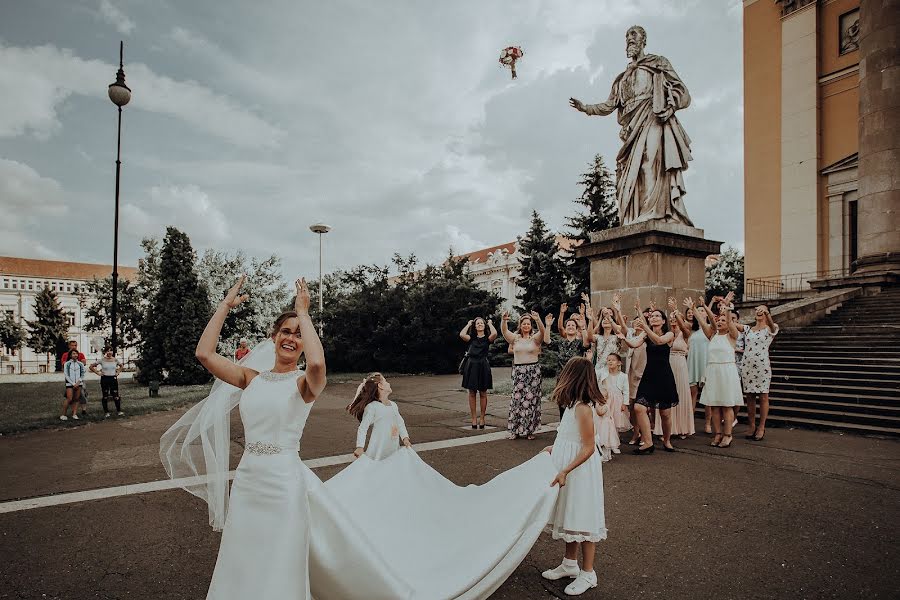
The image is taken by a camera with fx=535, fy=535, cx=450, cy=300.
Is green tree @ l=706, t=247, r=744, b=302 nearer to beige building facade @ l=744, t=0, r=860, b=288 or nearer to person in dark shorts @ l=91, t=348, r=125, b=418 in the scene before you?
beige building facade @ l=744, t=0, r=860, b=288

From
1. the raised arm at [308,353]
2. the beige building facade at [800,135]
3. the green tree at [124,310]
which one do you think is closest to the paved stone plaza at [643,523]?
the raised arm at [308,353]

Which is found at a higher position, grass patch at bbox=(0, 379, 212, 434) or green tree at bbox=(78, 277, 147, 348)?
green tree at bbox=(78, 277, 147, 348)

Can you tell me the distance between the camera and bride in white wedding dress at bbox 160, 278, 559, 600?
106 inches

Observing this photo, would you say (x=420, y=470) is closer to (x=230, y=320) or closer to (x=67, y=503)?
(x=67, y=503)

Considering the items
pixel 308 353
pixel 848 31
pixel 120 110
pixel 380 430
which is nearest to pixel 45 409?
pixel 120 110

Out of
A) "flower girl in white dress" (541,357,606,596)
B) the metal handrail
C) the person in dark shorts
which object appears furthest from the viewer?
the metal handrail

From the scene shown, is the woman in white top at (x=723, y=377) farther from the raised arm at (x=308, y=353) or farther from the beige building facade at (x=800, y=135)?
the beige building facade at (x=800, y=135)

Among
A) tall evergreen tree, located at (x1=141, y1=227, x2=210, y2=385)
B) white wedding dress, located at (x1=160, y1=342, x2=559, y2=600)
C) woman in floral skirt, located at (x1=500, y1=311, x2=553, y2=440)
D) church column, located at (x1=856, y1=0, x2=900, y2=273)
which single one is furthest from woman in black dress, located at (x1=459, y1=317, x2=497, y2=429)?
tall evergreen tree, located at (x1=141, y1=227, x2=210, y2=385)

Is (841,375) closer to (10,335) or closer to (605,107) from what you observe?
(605,107)

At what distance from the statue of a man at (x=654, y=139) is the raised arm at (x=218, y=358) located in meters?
10.6

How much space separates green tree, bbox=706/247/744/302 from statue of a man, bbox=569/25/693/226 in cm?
3462

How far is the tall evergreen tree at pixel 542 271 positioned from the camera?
29.0 m

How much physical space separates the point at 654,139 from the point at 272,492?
11.9m

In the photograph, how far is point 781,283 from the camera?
2814 centimetres
